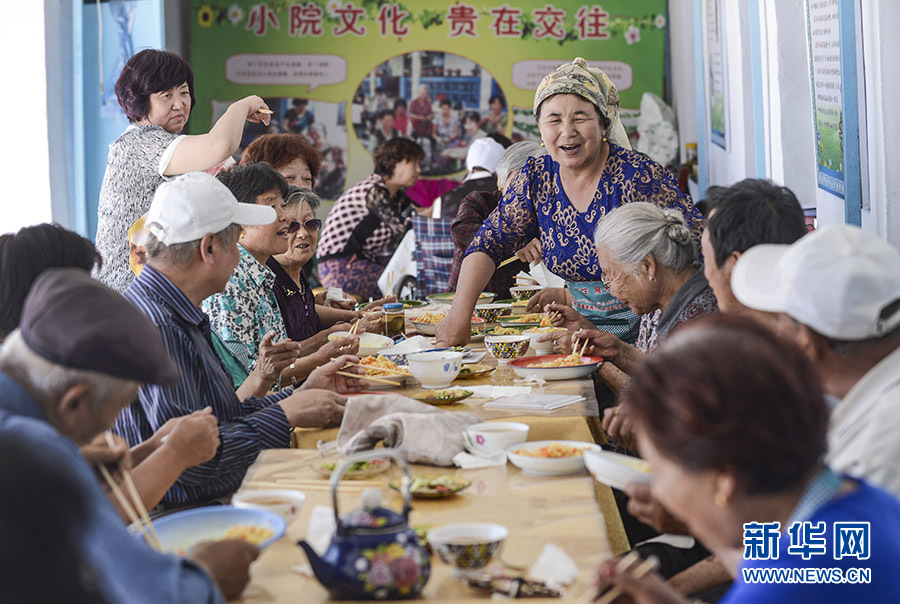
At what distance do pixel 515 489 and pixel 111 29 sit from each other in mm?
5580

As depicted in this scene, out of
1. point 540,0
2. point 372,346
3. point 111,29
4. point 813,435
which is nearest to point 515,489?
point 813,435

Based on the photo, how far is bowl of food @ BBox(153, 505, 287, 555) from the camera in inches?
61.9

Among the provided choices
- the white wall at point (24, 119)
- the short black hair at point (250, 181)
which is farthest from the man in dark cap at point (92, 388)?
the white wall at point (24, 119)

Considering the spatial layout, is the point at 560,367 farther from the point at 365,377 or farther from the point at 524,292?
the point at 524,292

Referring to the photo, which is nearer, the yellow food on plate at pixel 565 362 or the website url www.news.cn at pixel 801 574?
the website url www.news.cn at pixel 801 574

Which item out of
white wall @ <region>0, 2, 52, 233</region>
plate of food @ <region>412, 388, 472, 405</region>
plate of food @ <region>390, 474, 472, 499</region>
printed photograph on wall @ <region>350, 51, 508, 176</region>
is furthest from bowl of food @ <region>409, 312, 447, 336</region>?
printed photograph on wall @ <region>350, 51, 508, 176</region>

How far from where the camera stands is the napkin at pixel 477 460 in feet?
6.54

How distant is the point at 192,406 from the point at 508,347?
115 centimetres

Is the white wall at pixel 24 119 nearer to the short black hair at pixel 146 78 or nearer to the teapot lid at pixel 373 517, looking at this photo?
the short black hair at pixel 146 78

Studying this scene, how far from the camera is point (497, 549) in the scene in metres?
1.45

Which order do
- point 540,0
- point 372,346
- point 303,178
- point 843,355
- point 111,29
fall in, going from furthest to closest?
1. point 540,0
2. point 111,29
3. point 303,178
4. point 372,346
5. point 843,355

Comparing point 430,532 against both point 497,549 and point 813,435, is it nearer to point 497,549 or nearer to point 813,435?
point 497,549

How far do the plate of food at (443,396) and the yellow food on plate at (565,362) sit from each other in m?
0.33

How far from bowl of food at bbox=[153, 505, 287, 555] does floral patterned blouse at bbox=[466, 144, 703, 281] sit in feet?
7.03
